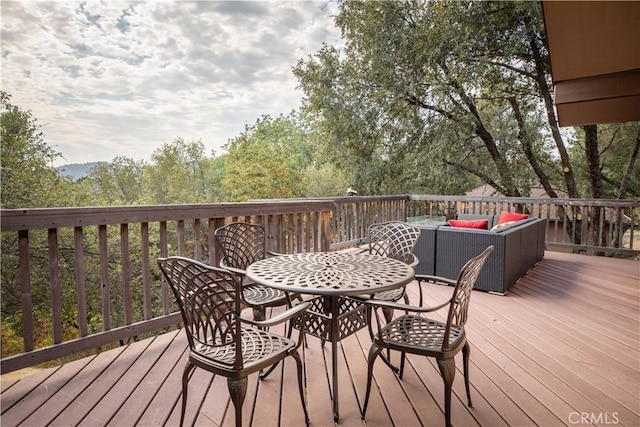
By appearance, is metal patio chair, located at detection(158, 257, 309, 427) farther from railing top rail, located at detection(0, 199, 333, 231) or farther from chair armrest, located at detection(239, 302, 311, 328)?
railing top rail, located at detection(0, 199, 333, 231)

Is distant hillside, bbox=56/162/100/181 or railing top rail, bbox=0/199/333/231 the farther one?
distant hillside, bbox=56/162/100/181

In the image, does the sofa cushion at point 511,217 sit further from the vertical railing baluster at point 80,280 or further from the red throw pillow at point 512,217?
the vertical railing baluster at point 80,280

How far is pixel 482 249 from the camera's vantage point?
401 centimetres

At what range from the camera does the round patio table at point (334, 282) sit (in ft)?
5.77

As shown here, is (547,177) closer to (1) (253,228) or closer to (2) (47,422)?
(1) (253,228)

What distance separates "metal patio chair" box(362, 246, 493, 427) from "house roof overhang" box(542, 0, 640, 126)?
2303mm

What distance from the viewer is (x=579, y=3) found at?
255 centimetres

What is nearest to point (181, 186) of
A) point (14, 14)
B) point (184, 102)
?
point (184, 102)

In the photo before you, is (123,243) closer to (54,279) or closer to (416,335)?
(54,279)

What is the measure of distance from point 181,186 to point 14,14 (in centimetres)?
1834

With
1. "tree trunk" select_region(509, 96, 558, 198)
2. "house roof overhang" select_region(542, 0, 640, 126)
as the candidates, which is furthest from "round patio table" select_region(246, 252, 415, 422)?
"tree trunk" select_region(509, 96, 558, 198)

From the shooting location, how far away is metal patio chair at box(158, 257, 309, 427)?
1.47 metres

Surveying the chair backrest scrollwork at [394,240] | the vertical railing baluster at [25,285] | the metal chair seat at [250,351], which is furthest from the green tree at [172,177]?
the metal chair seat at [250,351]

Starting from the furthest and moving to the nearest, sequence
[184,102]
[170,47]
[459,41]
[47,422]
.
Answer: [184,102] < [170,47] < [459,41] < [47,422]
